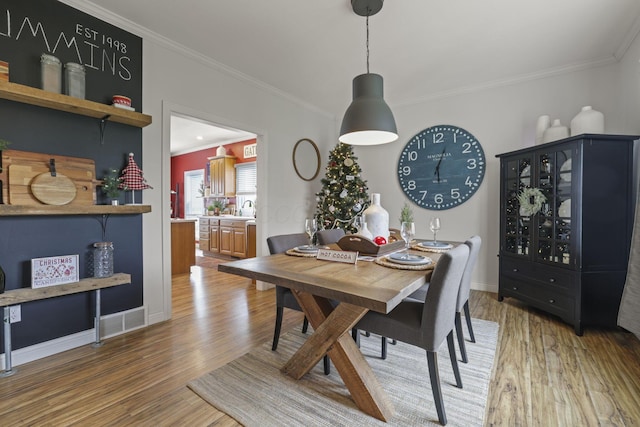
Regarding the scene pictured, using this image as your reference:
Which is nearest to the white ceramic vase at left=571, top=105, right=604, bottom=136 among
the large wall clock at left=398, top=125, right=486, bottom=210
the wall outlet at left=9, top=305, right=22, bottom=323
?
the large wall clock at left=398, top=125, right=486, bottom=210

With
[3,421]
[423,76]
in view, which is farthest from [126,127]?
[423,76]

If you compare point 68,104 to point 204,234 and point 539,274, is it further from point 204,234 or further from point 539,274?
point 204,234

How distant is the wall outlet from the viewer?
79.4 inches

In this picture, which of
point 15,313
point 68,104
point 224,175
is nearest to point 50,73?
point 68,104

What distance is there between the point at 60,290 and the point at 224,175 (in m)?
4.88

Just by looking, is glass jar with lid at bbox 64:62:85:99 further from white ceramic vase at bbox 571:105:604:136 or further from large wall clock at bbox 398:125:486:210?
white ceramic vase at bbox 571:105:604:136

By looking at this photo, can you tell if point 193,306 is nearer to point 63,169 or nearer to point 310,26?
point 63,169

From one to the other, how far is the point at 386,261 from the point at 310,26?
209cm

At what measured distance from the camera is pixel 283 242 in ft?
8.12

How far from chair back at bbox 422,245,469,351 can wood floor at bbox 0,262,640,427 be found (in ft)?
1.78

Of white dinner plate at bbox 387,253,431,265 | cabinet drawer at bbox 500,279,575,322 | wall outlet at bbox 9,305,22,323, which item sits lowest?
cabinet drawer at bbox 500,279,575,322

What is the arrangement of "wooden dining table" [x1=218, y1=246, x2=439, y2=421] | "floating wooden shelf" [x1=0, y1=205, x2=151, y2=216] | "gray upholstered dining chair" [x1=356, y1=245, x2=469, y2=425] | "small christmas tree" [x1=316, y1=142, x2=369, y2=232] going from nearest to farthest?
"wooden dining table" [x1=218, y1=246, x2=439, y2=421]
"gray upholstered dining chair" [x1=356, y1=245, x2=469, y2=425]
"floating wooden shelf" [x1=0, y1=205, x2=151, y2=216]
"small christmas tree" [x1=316, y1=142, x2=369, y2=232]

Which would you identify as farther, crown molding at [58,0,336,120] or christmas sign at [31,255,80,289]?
crown molding at [58,0,336,120]

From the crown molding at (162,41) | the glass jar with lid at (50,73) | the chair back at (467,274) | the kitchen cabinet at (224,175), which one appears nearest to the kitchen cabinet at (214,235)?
the kitchen cabinet at (224,175)
